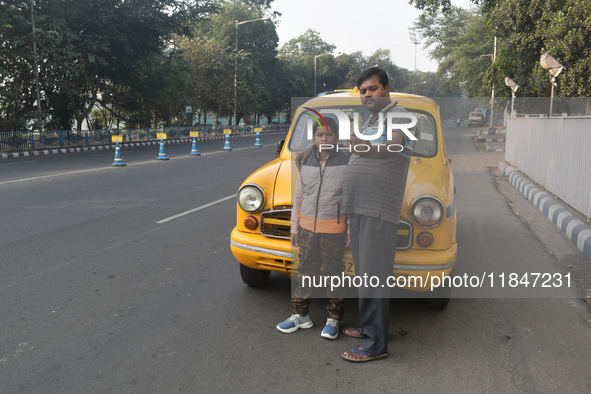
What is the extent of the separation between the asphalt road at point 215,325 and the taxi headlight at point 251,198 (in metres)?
0.85

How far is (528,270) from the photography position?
211 inches

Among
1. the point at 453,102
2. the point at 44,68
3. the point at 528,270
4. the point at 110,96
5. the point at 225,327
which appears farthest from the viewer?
the point at 453,102

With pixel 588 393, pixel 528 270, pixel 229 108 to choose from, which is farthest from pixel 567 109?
pixel 229 108

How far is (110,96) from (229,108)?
17.4m

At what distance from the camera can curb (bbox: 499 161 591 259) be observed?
6125mm

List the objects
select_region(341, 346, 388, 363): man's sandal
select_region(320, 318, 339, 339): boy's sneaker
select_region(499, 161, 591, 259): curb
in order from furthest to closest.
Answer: select_region(499, 161, 591, 259): curb
select_region(320, 318, 339, 339): boy's sneaker
select_region(341, 346, 388, 363): man's sandal

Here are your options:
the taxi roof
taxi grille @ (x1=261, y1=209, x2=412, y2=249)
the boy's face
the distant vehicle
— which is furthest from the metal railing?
the distant vehicle

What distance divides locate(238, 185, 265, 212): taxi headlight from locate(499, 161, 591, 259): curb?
13.6ft

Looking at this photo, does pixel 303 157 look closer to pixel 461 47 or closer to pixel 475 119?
pixel 461 47

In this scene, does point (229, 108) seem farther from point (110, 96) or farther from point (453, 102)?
point (453, 102)

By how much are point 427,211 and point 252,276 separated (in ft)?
5.63

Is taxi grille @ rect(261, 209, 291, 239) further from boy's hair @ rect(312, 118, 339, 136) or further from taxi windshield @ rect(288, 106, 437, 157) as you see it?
taxi windshield @ rect(288, 106, 437, 157)

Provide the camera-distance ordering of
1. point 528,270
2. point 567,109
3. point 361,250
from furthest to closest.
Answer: point 567,109 < point 528,270 < point 361,250

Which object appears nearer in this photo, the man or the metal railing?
the man
